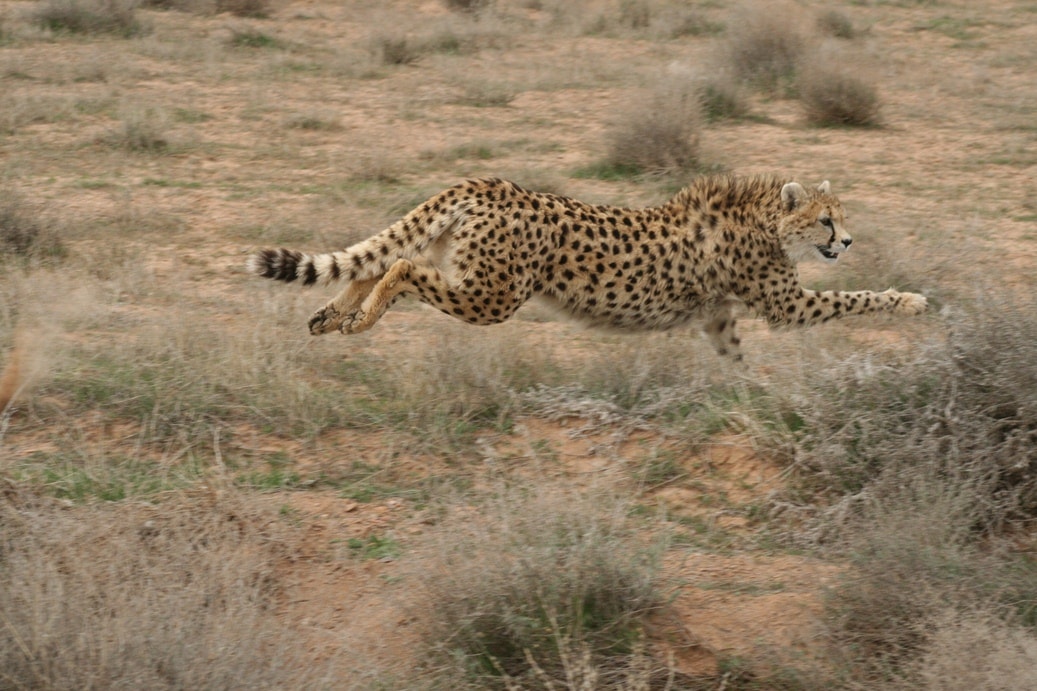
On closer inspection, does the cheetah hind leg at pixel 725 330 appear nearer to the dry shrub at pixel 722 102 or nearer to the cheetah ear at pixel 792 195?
the cheetah ear at pixel 792 195

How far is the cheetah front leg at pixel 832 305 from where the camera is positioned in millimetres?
6957

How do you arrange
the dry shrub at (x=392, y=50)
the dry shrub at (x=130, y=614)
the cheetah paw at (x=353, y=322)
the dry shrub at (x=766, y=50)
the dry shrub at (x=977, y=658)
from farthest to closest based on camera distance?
the dry shrub at (x=392, y=50) < the dry shrub at (x=766, y=50) < the cheetah paw at (x=353, y=322) < the dry shrub at (x=977, y=658) < the dry shrub at (x=130, y=614)

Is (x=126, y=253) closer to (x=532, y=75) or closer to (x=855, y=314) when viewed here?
(x=855, y=314)

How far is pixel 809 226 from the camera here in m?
6.95

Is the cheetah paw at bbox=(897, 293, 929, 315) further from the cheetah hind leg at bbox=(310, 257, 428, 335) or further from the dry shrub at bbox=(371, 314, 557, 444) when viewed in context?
the cheetah hind leg at bbox=(310, 257, 428, 335)

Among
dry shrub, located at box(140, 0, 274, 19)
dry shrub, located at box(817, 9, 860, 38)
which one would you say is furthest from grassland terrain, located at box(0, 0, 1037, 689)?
dry shrub, located at box(140, 0, 274, 19)

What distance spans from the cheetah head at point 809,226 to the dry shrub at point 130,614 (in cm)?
353

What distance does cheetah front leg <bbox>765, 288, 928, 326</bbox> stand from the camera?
6957 millimetres

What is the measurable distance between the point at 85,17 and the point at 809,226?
1158 centimetres

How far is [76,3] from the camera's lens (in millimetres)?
16062

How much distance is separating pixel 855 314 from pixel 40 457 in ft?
13.0

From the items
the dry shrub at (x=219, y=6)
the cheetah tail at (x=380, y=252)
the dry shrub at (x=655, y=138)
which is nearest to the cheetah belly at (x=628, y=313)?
the cheetah tail at (x=380, y=252)

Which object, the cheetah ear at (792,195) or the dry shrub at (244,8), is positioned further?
the dry shrub at (244,8)

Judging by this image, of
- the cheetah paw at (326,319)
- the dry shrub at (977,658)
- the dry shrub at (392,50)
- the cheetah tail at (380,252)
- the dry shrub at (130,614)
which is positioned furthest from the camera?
the dry shrub at (392,50)
